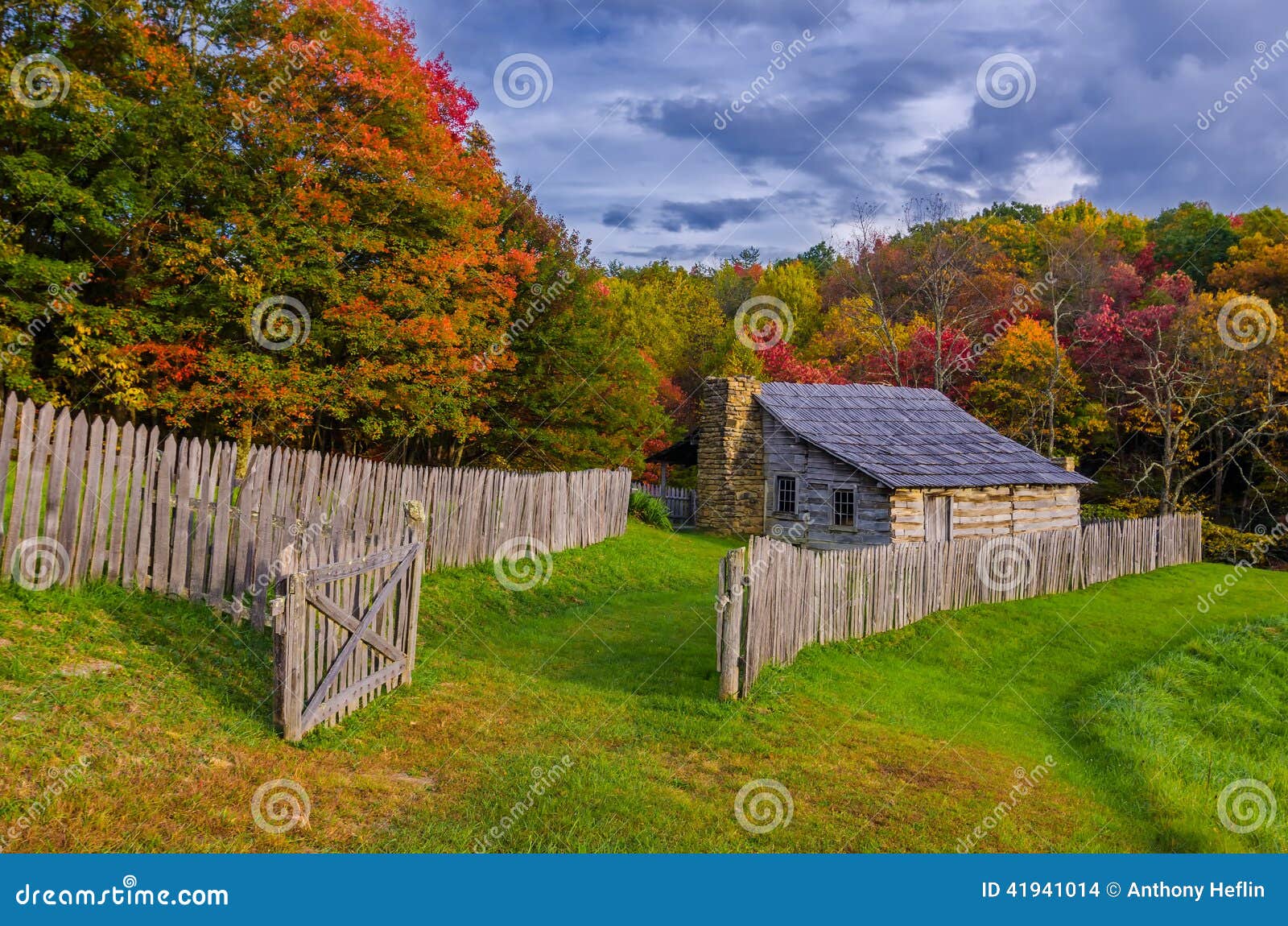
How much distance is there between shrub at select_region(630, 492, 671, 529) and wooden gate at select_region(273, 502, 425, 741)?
729 inches

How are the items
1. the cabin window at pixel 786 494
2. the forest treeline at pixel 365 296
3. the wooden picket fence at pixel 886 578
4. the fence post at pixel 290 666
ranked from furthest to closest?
the cabin window at pixel 786 494
the forest treeline at pixel 365 296
the wooden picket fence at pixel 886 578
the fence post at pixel 290 666

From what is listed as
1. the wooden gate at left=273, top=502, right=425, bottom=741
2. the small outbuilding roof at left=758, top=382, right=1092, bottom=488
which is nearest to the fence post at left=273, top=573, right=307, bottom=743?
the wooden gate at left=273, top=502, right=425, bottom=741

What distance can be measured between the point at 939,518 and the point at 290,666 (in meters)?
19.0

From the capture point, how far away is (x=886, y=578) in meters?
14.3

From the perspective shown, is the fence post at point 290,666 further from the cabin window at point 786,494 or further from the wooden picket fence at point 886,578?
the cabin window at point 786,494

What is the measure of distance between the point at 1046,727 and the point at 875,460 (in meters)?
12.5

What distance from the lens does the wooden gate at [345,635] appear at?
6996 mm

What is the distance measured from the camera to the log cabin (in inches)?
868

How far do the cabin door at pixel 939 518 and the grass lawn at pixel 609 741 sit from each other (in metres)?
8.34

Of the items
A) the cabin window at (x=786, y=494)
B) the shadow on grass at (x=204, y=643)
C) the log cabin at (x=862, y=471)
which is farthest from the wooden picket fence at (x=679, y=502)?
the shadow on grass at (x=204, y=643)

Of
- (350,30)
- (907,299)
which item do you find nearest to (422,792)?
(350,30)

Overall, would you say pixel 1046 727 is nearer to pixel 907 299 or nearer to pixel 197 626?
pixel 197 626

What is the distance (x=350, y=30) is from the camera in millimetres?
21266

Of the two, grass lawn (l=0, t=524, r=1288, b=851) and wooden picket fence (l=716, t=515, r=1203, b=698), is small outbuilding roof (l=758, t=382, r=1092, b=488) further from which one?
grass lawn (l=0, t=524, r=1288, b=851)
